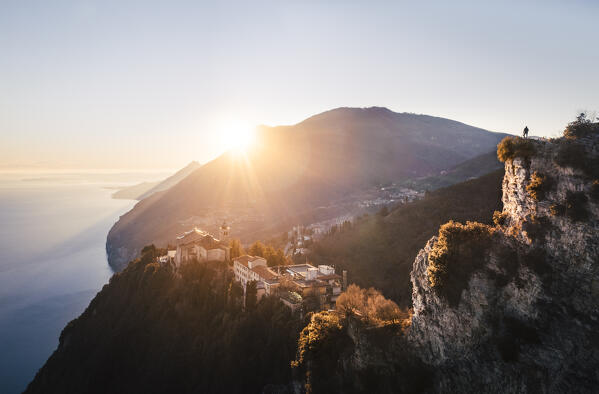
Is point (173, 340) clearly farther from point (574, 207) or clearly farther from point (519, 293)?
point (574, 207)

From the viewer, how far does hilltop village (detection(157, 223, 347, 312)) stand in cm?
2823

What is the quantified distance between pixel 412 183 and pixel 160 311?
15783 cm

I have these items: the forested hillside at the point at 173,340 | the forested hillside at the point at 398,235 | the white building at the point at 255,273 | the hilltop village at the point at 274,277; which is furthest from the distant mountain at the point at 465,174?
the forested hillside at the point at 173,340

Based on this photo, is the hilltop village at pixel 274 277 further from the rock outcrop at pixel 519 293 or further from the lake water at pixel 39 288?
the lake water at pixel 39 288

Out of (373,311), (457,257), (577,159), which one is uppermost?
(577,159)

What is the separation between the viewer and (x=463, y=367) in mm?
12617

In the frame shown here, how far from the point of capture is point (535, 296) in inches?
429

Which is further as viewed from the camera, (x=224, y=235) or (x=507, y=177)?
(x=224, y=235)

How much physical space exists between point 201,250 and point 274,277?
12.5 m

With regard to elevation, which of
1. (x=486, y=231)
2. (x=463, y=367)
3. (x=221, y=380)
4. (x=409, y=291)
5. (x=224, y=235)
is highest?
(x=486, y=231)

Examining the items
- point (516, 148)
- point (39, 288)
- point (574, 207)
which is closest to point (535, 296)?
point (574, 207)

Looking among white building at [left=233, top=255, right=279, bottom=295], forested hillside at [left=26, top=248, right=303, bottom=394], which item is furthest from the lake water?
white building at [left=233, top=255, right=279, bottom=295]

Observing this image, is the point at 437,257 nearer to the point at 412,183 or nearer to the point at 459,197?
the point at 459,197

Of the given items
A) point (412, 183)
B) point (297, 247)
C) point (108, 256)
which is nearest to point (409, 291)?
point (297, 247)
